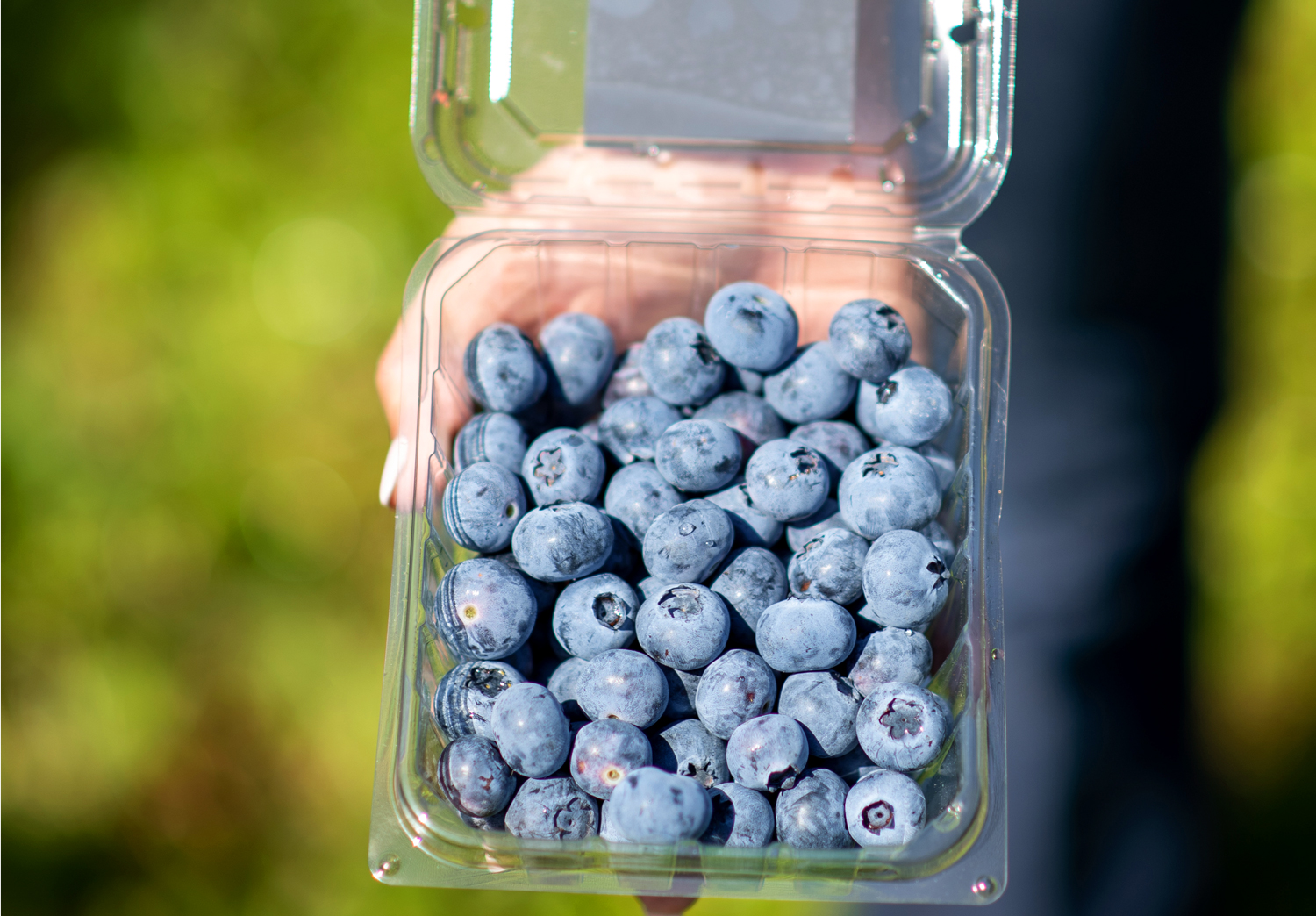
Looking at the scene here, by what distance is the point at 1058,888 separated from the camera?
1.96m

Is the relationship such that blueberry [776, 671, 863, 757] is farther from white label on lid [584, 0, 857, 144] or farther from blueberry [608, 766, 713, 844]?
white label on lid [584, 0, 857, 144]

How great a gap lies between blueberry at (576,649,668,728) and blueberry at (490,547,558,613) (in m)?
0.18

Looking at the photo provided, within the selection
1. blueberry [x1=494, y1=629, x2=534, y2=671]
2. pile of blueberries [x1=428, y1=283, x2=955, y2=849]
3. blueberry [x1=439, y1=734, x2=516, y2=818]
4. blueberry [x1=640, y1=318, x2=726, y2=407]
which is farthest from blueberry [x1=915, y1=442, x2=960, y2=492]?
blueberry [x1=439, y1=734, x2=516, y2=818]

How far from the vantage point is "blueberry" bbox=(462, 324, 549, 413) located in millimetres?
1597

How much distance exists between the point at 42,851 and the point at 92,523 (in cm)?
86

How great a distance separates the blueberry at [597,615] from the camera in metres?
1.42

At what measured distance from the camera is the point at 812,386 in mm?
1609

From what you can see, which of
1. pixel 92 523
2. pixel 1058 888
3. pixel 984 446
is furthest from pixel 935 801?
pixel 92 523

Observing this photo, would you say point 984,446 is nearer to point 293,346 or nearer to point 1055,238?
point 1055,238

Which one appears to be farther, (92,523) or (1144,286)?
(92,523)

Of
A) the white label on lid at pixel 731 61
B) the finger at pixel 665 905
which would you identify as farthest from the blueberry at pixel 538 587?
the white label on lid at pixel 731 61

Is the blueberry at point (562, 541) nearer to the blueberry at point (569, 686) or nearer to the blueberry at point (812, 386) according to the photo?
the blueberry at point (569, 686)

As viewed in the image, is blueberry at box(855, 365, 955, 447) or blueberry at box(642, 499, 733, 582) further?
blueberry at box(855, 365, 955, 447)

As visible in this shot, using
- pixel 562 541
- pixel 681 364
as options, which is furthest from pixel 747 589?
pixel 681 364
